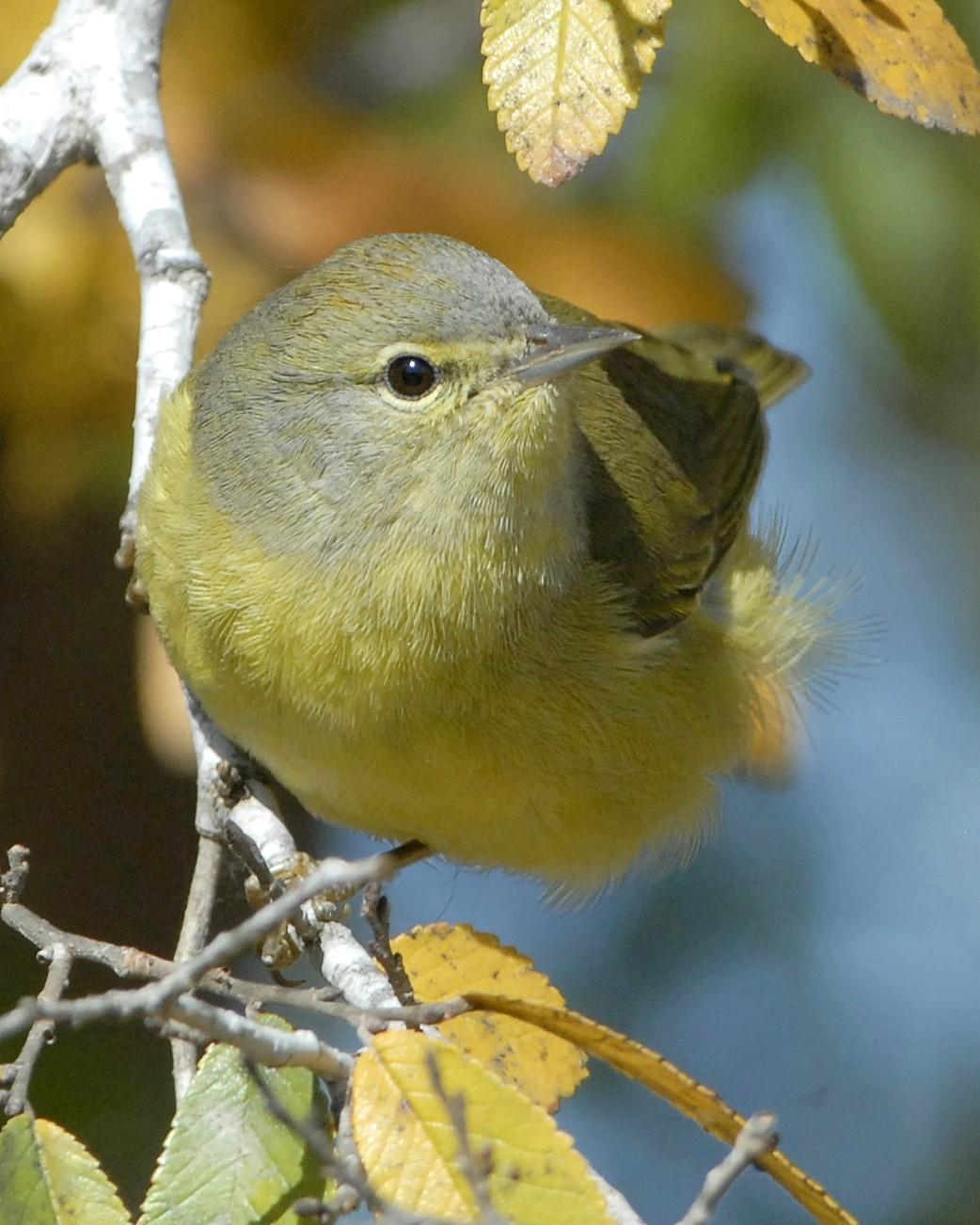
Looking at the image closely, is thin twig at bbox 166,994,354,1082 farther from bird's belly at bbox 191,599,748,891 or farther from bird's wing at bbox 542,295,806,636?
bird's wing at bbox 542,295,806,636

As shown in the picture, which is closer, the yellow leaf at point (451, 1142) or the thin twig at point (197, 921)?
the yellow leaf at point (451, 1142)

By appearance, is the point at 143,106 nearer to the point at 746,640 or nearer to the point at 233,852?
the point at 233,852

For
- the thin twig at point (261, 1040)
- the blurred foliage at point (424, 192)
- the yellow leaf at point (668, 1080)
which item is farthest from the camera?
the blurred foliage at point (424, 192)

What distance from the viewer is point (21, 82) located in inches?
153

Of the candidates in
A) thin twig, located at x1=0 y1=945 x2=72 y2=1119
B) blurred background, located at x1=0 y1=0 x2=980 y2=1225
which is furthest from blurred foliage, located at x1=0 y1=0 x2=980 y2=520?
thin twig, located at x1=0 y1=945 x2=72 y2=1119

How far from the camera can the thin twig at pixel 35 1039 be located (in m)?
2.33

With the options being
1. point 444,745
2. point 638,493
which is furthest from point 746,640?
point 444,745

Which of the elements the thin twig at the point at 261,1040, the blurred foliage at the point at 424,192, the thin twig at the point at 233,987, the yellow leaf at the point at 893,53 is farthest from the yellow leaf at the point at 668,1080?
the blurred foliage at the point at 424,192

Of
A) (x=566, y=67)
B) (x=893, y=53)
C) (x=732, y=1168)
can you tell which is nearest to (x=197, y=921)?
(x=732, y=1168)

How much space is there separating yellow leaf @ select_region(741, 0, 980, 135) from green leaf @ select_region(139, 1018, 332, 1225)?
73.2 inches

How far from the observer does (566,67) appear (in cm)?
277

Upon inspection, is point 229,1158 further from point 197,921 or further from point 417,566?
point 417,566

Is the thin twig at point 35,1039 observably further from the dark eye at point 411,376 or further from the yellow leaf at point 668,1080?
the dark eye at point 411,376

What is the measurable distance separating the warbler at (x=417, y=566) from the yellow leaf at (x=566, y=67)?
17.4 inches
